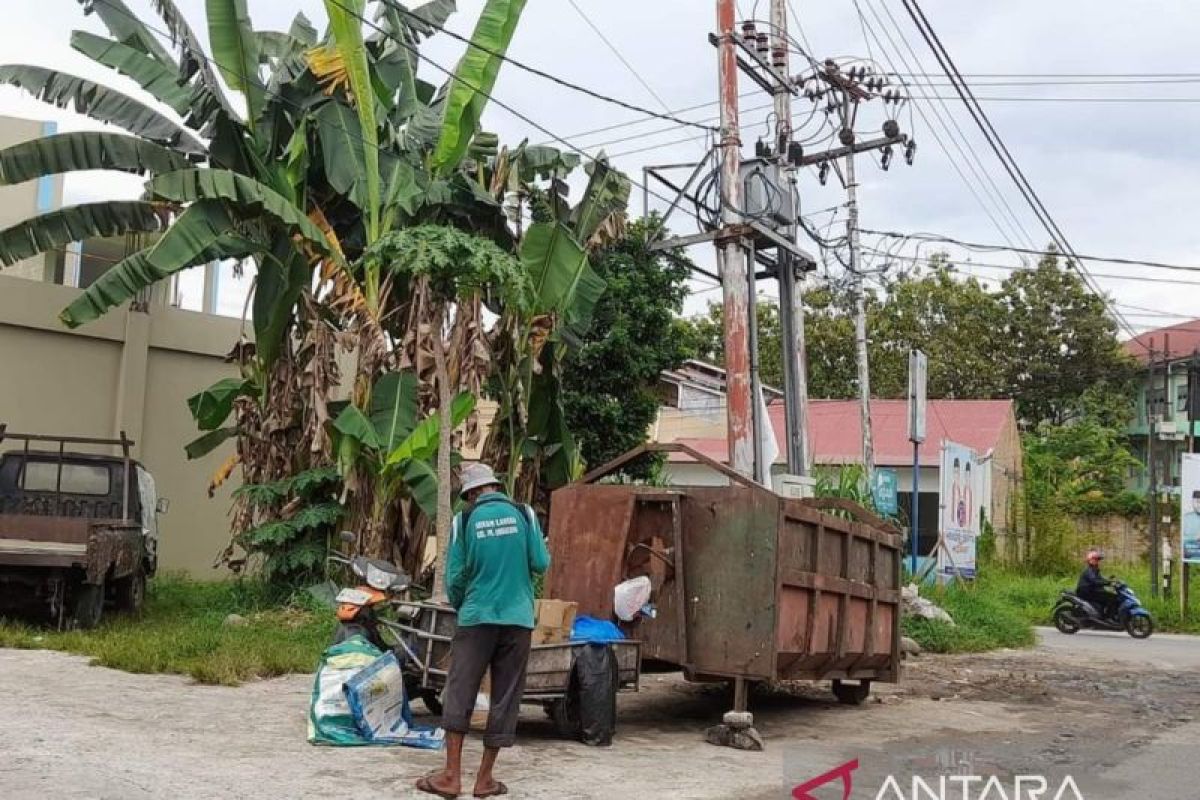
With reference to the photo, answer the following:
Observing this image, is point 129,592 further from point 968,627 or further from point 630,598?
point 968,627

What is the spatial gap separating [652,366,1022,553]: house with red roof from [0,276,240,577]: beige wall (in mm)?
12618

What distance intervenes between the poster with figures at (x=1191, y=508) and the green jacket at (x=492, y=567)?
53.8 feet

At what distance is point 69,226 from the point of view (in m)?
13.9

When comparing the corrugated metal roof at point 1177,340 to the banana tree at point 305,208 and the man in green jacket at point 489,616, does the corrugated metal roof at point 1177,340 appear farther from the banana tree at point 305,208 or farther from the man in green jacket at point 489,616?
the man in green jacket at point 489,616

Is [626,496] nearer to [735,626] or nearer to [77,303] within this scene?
[735,626]

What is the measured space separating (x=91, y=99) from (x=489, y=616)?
982 cm

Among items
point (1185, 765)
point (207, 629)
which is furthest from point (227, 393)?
point (1185, 765)

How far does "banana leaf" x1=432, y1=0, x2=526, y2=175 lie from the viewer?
13.5 m

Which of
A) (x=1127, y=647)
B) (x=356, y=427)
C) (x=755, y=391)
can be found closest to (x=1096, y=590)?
(x=1127, y=647)

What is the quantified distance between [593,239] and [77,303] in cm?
604

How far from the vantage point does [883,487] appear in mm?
23203

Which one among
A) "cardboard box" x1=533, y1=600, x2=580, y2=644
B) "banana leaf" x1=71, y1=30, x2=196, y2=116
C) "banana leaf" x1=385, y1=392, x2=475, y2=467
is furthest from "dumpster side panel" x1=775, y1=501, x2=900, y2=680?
"banana leaf" x1=71, y1=30, x2=196, y2=116

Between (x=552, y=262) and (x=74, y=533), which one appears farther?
(x=552, y=262)

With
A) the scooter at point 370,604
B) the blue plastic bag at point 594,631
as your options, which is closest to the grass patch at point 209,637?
the scooter at point 370,604
